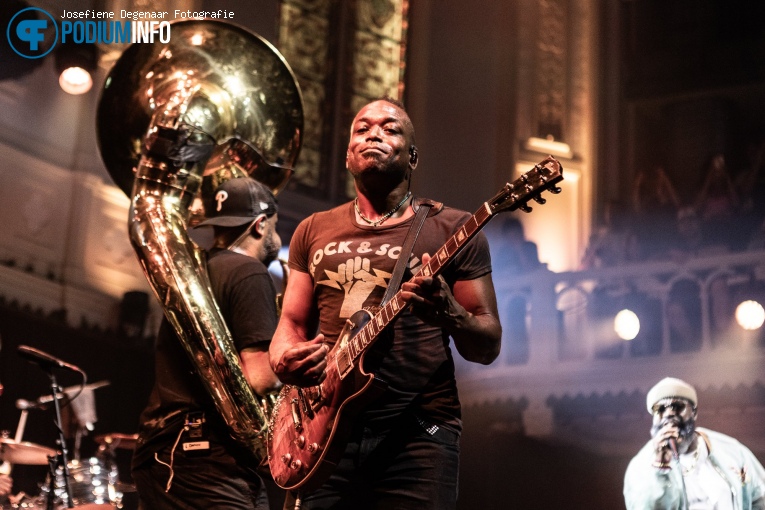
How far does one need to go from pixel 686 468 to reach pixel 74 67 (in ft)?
17.2

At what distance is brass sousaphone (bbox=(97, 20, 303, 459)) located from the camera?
10.8 feet

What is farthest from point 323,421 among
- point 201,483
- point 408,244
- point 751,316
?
point 751,316

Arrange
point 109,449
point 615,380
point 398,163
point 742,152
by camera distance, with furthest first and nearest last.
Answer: point 742,152 → point 615,380 → point 109,449 → point 398,163

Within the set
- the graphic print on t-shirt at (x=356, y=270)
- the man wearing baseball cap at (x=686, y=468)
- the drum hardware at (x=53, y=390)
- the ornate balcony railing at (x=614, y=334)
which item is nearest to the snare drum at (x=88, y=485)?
the drum hardware at (x=53, y=390)

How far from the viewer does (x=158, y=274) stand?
11.5 feet

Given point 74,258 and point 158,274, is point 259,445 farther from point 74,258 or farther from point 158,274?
point 74,258

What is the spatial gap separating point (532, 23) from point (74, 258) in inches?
200

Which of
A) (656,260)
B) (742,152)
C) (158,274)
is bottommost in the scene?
(158,274)

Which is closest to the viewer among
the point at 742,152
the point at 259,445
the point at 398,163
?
the point at 398,163

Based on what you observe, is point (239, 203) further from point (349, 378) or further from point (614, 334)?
point (614, 334)

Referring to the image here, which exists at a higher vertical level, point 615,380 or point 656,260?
point 656,260

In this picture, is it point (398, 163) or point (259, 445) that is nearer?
point (398, 163)

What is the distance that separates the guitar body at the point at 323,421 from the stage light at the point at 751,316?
231 inches

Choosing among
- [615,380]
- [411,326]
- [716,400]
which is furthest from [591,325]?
[411,326]
